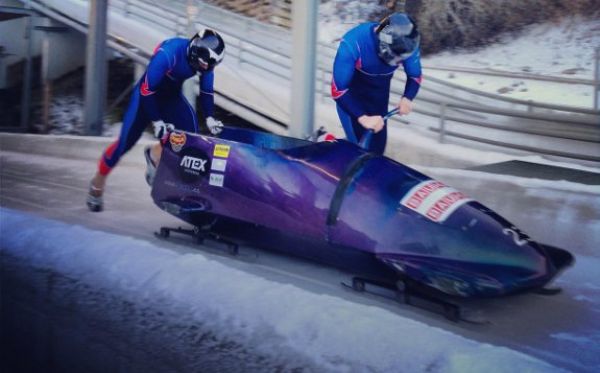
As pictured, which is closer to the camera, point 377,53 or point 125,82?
point 377,53

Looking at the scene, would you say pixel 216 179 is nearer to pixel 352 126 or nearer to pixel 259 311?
pixel 352 126

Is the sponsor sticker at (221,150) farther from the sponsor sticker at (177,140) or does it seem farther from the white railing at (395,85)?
the white railing at (395,85)

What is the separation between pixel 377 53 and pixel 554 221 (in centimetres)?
111

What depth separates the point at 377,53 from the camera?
3133 millimetres

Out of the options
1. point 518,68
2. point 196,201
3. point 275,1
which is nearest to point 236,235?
point 196,201

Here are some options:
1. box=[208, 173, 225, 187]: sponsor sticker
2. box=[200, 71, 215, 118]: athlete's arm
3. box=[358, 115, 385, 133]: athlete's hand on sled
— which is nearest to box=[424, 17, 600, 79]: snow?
box=[358, 115, 385, 133]: athlete's hand on sled

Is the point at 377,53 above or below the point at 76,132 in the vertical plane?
above

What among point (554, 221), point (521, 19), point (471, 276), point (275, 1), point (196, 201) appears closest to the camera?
point (471, 276)

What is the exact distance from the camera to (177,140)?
3004 millimetres

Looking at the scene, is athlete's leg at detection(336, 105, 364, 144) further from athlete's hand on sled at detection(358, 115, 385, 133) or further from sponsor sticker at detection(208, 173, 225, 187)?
sponsor sticker at detection(208, 173, 225, 187)

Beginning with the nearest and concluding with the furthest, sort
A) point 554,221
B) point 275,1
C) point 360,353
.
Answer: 1. point 360,353
2. point 554,221
3. point 275,1

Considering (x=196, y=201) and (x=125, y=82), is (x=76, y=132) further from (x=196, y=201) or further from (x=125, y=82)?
(x=196, y=201)

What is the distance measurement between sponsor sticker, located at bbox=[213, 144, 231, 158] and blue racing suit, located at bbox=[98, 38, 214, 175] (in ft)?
1.79

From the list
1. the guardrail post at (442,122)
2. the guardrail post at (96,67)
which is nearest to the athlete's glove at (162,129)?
the guardrail post at (442,122)
